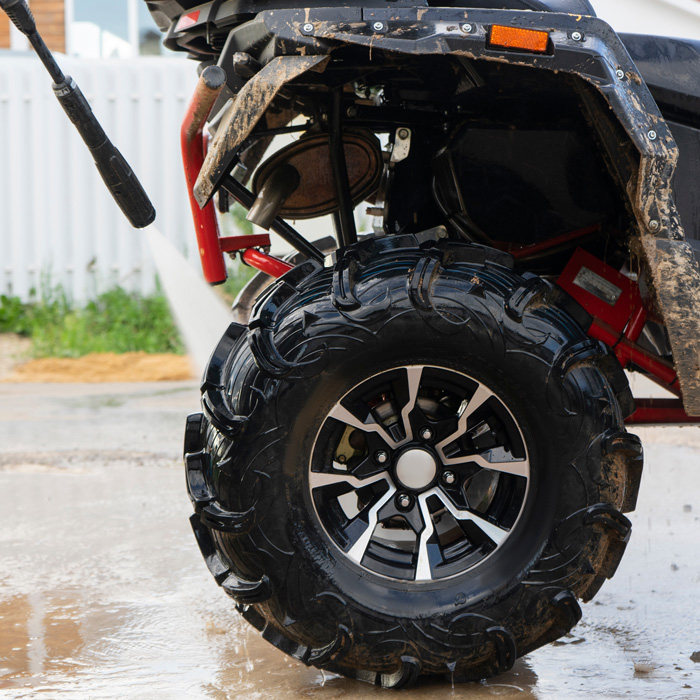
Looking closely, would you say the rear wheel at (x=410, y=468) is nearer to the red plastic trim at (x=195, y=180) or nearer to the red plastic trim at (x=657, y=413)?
the red plastic trim at (x=195, y=180)

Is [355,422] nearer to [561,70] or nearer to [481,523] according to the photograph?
[481,523]

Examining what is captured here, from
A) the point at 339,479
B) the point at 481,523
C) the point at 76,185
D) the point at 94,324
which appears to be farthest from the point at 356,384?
the point at 76,185

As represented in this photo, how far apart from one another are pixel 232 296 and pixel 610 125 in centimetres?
763

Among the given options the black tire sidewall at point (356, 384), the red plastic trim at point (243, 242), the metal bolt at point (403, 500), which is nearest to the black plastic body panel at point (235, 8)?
the red plastic trim at point (243, 242)

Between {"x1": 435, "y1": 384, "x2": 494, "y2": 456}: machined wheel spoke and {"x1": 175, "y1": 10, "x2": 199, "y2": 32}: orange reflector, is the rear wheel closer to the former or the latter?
{"x1": 435, "y1": 384, "x2": 494, "y2": 456}: machined wheel spoke

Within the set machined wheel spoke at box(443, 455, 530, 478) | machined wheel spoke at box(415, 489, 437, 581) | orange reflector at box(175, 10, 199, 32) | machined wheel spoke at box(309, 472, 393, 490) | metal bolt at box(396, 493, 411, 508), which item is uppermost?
orange reflector at box(175, 10, 199, 32)

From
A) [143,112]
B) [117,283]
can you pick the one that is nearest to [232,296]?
[117,283]

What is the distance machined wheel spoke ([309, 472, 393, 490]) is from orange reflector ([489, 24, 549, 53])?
1.12 metres

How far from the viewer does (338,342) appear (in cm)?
233

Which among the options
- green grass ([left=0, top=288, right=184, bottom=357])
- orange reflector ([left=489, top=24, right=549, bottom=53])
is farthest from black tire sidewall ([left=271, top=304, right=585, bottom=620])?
green grass ([left=0, top=288, right=184, bottom=357])

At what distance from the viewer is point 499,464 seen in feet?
7.98

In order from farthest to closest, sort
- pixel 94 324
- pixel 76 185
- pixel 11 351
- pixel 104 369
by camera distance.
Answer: pixel 76 185 < pixel 94 324 < pixel 11 351 < pixel 104 369

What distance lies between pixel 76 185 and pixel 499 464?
328 inches

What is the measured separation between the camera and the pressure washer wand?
2.49m
